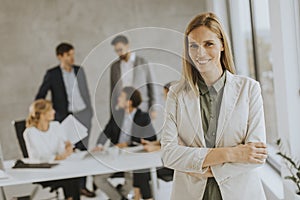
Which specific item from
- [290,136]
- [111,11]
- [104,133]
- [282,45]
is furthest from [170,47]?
[111,11]

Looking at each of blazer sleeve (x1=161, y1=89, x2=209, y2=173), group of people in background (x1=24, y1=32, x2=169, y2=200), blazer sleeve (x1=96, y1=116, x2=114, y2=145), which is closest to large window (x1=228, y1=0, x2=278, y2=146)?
group of people in background (x1=24, y1=32, x2=169, y2=200)

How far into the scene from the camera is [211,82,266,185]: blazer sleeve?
1600 millimetres

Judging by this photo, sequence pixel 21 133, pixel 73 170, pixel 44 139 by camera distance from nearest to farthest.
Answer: pixel 73 170, pixel 44 139, pixel 21 133

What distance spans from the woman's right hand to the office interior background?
0.39 metres

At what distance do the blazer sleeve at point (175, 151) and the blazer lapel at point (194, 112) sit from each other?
0.11 ft

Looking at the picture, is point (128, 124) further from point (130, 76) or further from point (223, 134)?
point (223, 134)

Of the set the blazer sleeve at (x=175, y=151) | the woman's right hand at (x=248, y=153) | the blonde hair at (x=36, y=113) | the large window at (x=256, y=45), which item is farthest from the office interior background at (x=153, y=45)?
the blonde hair at (x=36, y=113)

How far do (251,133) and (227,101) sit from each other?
0.40 feet

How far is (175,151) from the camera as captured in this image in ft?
5.36

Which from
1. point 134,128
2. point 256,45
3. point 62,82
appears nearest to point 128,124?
point 134,128

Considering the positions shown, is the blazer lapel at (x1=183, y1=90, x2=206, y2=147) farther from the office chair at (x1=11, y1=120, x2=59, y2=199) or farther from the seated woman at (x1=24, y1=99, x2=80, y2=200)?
the office chair at (x1=11, y1=120, x2=59, y2=199)

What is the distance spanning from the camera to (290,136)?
2.49 metres

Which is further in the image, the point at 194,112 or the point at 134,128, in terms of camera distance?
the point at 134,128

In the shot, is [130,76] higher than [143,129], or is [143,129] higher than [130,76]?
[130,76]
